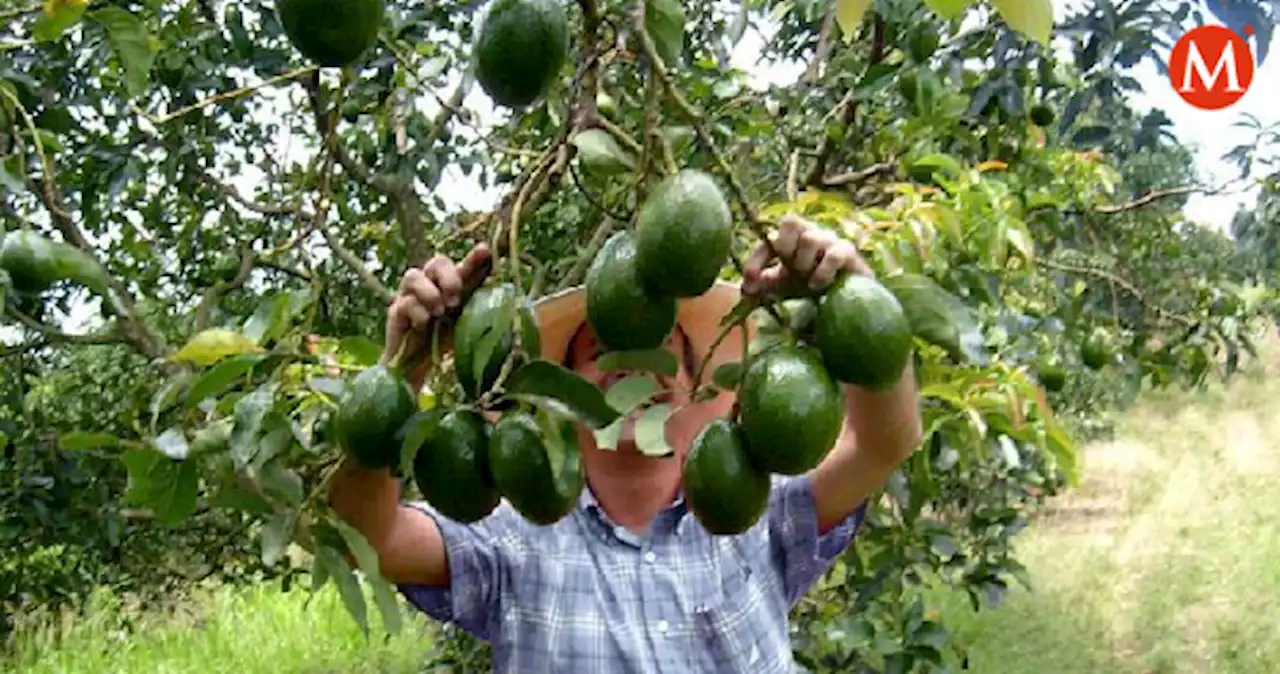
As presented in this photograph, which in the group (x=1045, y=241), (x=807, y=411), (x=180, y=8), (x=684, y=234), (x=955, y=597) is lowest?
(x=955, y=597)

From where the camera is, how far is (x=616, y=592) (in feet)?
5.22

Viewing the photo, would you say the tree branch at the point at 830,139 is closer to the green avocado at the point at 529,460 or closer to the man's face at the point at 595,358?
the man's face at the point at 595,358

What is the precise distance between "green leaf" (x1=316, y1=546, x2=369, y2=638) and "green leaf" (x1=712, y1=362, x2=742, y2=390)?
0.28 meters

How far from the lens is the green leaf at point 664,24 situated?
0.88 m

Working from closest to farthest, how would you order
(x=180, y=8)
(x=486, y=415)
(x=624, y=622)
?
(x=486, y=415) < (x=624, y=622) < (x=180, y=8)

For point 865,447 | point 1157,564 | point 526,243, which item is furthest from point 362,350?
point 1157,564

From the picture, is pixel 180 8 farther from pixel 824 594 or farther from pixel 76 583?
pixel 824 594

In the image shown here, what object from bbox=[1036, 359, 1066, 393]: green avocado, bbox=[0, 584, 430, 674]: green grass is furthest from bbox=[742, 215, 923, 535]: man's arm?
bbox=[0, 584, 430, 674]: green grass

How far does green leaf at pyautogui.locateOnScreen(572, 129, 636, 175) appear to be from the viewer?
780 mm

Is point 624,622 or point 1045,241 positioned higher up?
point 1045,241

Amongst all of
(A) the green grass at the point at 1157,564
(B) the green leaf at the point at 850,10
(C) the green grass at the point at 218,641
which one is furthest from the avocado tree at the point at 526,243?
(A) the green grass at the point at 1157,564

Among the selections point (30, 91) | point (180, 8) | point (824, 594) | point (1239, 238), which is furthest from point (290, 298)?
point (1239, 238)

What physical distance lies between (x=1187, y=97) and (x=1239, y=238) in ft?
3.18

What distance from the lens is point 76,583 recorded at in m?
3.17
